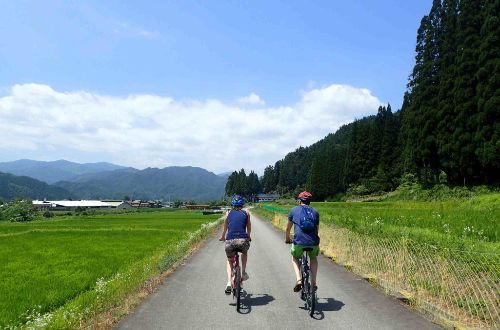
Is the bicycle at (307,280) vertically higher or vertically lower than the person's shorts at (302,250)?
lower

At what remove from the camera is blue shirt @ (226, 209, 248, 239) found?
8.92m

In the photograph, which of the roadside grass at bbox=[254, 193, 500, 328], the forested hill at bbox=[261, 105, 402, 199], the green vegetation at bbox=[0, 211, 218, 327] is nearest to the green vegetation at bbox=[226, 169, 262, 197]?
the forested hill at bbox=[261, 105, 402, 199]

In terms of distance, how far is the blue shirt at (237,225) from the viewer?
8.92 meters

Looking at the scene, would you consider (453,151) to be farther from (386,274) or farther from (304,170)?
(304,170)

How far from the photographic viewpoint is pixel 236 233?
8.93 m

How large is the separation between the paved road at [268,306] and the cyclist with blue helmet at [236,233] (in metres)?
0.87

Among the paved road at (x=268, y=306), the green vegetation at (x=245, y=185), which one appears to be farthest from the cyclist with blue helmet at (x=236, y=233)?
the green vegetation at (x=245, y=185)

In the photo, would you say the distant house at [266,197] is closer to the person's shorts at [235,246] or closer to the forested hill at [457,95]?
the forested hill at [457,95]

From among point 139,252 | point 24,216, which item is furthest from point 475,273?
point 24,216

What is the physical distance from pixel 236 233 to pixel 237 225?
0.57ft

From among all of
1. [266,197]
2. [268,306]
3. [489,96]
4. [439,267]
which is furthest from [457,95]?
[266,197]

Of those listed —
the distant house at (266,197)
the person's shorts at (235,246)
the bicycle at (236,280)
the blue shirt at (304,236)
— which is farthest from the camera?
the distant house at (266,197)

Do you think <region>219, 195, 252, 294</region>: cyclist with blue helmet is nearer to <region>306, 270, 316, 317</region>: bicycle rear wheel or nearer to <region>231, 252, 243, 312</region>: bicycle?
<region>231, 252, 243, 312</region>: bicycle

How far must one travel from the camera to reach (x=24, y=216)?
87.3 m
